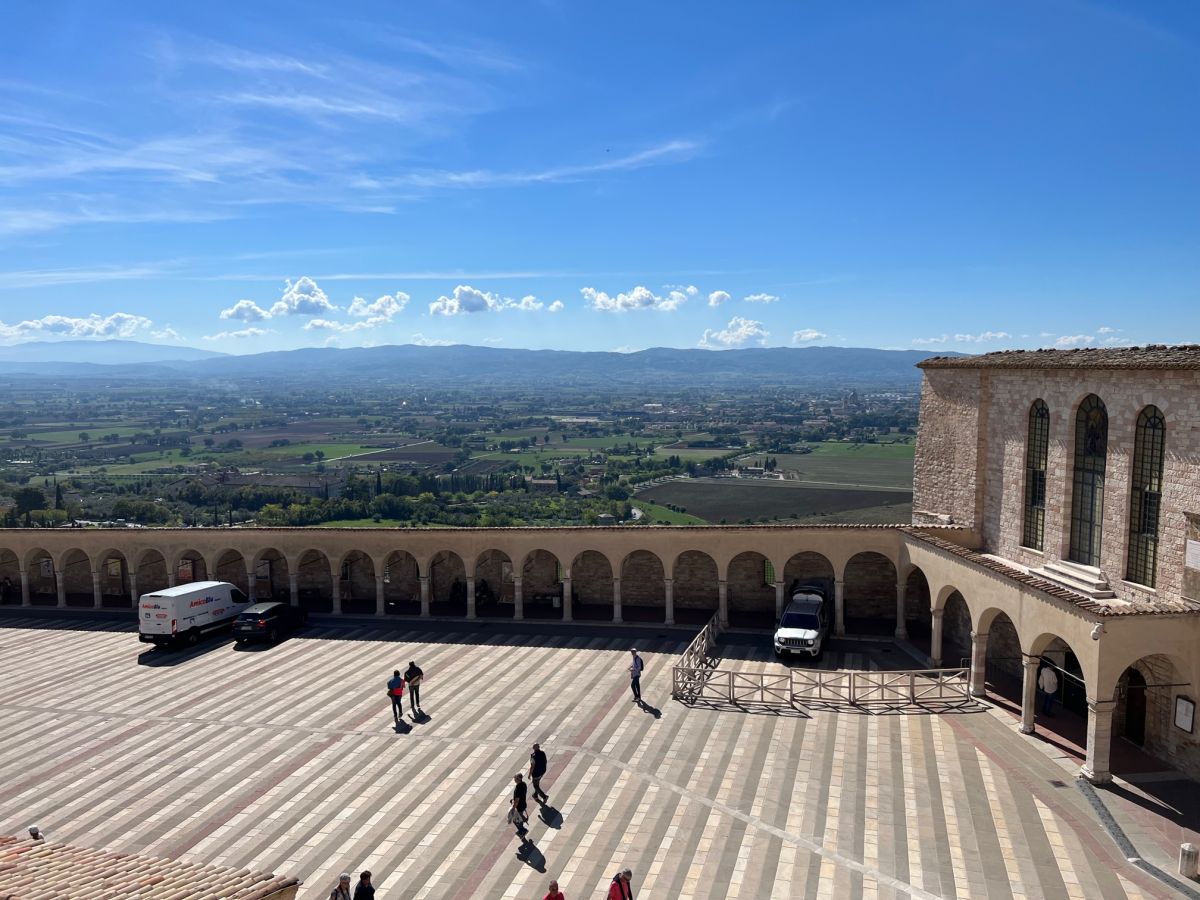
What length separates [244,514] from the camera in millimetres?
94750

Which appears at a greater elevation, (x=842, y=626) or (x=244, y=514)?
(x=842, y=626)

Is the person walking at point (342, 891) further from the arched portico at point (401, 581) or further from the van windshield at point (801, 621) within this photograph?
the arched portico at point (401, 581)

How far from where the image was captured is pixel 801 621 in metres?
26.3

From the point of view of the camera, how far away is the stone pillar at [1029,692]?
19938 mm

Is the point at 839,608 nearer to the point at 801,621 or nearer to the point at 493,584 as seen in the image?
the point at 801,621

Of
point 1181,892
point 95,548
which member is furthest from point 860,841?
point 95,548

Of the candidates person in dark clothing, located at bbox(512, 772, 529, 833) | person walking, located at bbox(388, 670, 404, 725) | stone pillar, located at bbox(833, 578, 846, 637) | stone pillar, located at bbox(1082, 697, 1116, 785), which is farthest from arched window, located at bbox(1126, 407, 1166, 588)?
person walking, located at bbox(388, 670, 404, 725)

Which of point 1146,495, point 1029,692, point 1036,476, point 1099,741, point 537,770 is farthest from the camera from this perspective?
point 1036,476

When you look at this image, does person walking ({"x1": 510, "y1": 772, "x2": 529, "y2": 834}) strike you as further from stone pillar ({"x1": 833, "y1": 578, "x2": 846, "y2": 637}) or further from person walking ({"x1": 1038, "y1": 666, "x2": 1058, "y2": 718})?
stone pillar ({"x1": 833, "y1": 578, "x2": 846, "y2": 637})

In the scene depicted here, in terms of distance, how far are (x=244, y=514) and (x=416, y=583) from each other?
224 feet

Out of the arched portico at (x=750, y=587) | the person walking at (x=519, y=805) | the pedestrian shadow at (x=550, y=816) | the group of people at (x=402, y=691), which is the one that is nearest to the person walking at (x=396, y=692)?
the group of people at (x=402, y=691)

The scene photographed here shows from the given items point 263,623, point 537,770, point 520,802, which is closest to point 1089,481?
point 537,770

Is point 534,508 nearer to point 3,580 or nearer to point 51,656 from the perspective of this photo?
point 3,580

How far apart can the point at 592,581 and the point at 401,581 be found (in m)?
7.74
